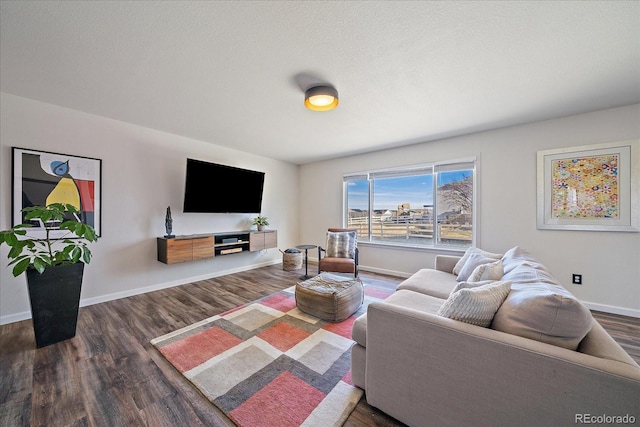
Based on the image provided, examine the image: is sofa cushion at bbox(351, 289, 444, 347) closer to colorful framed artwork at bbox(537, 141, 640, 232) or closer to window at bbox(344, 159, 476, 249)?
window at bbox(344, 159, 476, 249)

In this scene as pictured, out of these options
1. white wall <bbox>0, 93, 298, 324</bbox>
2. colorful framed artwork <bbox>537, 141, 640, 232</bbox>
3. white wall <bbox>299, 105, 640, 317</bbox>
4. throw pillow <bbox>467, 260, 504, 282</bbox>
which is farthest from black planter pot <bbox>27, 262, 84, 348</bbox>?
colorful framed artwork <bbox>537, 141, 640, 232</bbox>

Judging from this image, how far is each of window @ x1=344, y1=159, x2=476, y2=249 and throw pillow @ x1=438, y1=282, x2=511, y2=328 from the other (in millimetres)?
2812

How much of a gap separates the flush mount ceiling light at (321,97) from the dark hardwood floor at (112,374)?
2.47 meters

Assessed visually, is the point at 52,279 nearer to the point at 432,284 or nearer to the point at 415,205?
the point at 432,284

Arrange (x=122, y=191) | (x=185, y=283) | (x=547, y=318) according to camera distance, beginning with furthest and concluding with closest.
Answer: (x=185, y=283)
(x=122, y=191)
(x=547, y=318)

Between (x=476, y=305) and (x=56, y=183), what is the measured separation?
4298 millimetres

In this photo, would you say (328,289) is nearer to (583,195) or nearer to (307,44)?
(307,44)

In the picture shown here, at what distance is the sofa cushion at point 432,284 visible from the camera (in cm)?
216

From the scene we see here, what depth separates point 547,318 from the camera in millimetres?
983

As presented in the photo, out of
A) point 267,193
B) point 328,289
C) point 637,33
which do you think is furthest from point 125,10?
point 267,193

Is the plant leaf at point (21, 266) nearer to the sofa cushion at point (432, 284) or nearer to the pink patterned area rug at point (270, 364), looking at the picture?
the pink patterned area rug at point (270, 364)

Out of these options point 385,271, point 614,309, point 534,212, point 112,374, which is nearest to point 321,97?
point 112,374

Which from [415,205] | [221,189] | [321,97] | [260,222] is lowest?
[260,222]

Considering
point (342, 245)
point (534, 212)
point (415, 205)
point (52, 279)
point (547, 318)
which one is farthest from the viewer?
→ point (415, 205)
